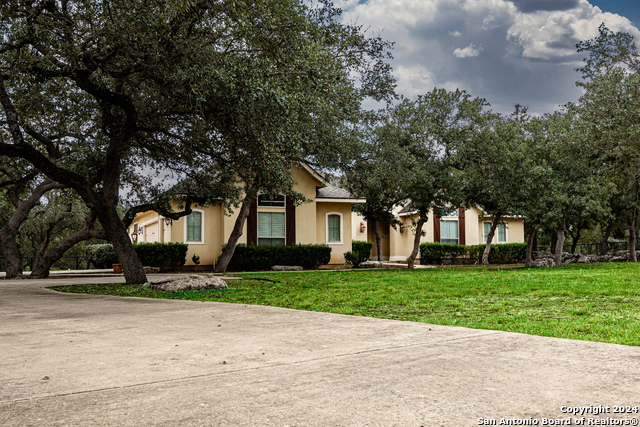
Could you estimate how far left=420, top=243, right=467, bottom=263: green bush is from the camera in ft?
102

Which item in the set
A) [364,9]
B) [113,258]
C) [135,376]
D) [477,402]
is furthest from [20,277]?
[477,402]

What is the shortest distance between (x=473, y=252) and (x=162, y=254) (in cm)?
1994

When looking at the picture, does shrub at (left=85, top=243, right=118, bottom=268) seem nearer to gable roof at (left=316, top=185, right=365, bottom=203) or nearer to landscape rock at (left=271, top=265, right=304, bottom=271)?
landscape rock at (left=271, top=265, right=304, bottom=271)

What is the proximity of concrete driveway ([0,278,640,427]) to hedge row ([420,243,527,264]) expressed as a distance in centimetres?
2589

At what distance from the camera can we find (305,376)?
367cm

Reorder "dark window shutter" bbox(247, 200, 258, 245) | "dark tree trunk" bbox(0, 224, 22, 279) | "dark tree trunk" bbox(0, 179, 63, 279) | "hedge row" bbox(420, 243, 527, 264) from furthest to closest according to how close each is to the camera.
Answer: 1. "hedge row" bbox(420, 243, 527, 264)
2. "dark window shutter" bbox(247, 200, 258, 245)
3. "dark tree trunk" bbox(0, 224, 22, 279)
4. "dark tree trunk" bbox(0, 179, 63, 279)

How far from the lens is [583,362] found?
3871mm

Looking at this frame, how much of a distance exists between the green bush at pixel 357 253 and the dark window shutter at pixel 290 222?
10.7 feet

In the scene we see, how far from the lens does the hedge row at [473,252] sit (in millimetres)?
31344

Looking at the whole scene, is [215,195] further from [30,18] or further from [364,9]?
[364,9]

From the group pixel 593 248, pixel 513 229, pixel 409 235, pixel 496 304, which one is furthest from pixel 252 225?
Answer: pixel 593 248

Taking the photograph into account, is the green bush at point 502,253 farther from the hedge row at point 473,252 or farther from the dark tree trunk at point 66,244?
the dark tree trunk at point 66,244

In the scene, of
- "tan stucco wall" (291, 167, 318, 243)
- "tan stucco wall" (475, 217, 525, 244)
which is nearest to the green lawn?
"tan stucco wall" (291, 167, 318, 243)

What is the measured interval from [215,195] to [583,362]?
14738 mm
